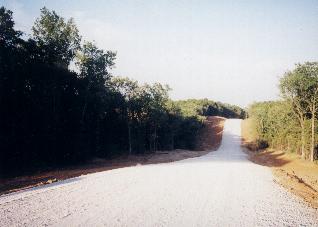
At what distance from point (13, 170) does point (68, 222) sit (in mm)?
15309

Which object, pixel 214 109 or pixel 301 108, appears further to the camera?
pixel 214 109

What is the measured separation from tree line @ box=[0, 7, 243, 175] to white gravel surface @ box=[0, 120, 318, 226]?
1086 centimetres

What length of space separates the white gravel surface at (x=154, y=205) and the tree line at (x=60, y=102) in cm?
1086

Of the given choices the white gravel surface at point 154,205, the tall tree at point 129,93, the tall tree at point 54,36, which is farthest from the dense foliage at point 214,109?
the white gravel surface at point 154,205

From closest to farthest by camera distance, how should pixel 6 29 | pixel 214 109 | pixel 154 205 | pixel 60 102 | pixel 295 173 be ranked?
pixel 154 205 < pixel 6 29 < pixel 295 173 < pixel 60 102 < pixel 214 109

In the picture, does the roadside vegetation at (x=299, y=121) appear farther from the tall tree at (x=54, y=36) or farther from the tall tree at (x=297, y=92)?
the tall tree at (x=54, y=36)

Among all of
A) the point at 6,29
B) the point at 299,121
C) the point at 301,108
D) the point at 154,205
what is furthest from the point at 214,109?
the point at 154,205

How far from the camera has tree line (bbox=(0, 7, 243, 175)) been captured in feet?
70.1

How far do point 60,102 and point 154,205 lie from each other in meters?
20.1

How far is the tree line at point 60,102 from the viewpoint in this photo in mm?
21359

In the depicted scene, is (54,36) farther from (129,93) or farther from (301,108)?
(301,108)

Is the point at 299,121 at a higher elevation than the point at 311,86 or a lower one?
lower

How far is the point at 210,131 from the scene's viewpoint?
6644 centimetres

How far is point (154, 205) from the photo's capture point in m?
9.89
